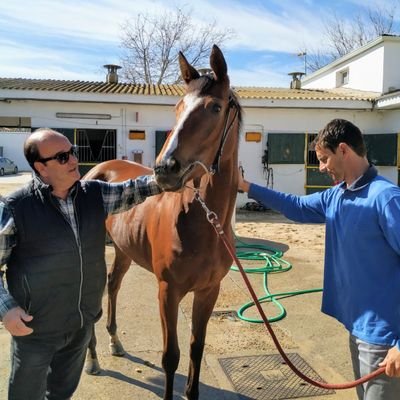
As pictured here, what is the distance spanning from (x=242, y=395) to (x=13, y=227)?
1899 millimetres

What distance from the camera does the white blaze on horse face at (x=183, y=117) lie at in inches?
72.4

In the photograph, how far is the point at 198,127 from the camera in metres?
1.96

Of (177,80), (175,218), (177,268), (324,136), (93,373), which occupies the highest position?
(177,80)

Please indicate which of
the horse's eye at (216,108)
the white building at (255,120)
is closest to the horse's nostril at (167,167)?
the horse's eye at (216,108)

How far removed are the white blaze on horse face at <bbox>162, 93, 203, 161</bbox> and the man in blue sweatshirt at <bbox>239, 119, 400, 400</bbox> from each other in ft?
1.99

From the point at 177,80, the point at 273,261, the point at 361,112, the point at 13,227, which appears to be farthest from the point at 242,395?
the point at 177,80

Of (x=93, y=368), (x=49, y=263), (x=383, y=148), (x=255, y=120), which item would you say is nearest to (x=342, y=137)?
(x=49, y=263)

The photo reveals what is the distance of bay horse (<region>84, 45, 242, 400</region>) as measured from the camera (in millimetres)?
1935

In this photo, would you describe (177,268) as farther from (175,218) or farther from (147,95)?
(147,95)

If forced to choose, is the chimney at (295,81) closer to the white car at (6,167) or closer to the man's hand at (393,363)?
the man's hand at (393,363)

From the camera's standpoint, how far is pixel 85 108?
1070 centimetres

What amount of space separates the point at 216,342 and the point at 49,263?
7.03 ft

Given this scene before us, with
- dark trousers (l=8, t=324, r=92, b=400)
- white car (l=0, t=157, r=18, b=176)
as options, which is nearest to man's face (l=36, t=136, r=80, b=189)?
dark trousers (l=8, t=324, r=92, b=400)

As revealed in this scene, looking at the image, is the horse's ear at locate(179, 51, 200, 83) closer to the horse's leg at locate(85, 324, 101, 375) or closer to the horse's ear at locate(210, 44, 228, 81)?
the horse's ear at locate(210, 44, 228, 81)
